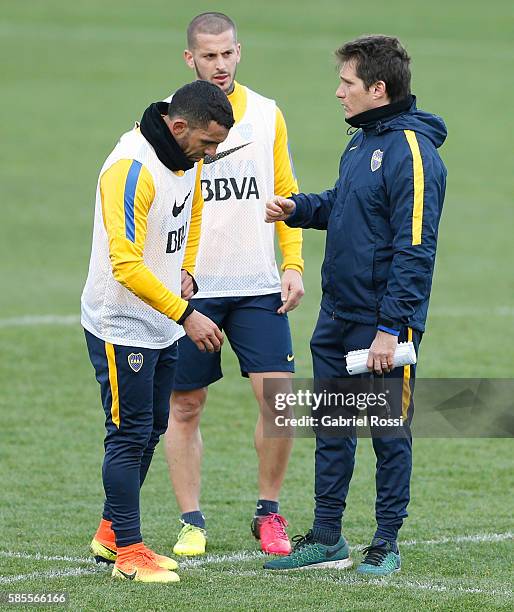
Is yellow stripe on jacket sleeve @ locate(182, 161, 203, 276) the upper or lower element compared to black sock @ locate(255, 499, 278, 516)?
upper

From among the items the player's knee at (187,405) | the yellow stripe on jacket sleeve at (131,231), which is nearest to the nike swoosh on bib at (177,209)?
the yellow stripe on jacket sleeve at (131,231)

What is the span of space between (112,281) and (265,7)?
38220mm

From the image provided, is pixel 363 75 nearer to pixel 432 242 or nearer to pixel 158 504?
pixel 432 242

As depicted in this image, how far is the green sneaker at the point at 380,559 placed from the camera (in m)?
6.05

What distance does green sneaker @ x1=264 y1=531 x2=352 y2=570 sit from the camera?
6191 mm

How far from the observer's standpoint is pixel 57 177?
22781 mm

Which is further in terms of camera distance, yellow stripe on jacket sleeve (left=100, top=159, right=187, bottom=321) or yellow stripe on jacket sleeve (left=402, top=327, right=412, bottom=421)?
yellow stripe on jacket sleeve (left=402, top=327, right=412, bottom=421)

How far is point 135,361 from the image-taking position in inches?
231

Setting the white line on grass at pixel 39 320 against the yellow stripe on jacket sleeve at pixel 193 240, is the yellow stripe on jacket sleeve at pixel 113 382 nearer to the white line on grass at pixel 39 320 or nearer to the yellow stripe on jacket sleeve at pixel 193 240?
the yellow stripe on jacket sleeve at pixel 193 240

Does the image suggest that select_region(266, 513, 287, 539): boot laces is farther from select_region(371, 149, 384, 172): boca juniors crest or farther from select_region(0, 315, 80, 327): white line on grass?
select_region(0, 315, 80, 327): white line on grass

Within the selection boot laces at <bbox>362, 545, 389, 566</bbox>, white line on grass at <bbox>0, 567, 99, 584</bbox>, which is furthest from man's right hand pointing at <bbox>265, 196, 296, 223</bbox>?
white line on grass at <bbox>0, 567, 99, 584</bbox>

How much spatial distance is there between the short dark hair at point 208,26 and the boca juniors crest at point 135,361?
1879mm

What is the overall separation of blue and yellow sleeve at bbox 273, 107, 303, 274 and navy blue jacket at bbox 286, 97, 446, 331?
33.2 inches

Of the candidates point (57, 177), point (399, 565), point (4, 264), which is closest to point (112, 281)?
point (399, 565)
